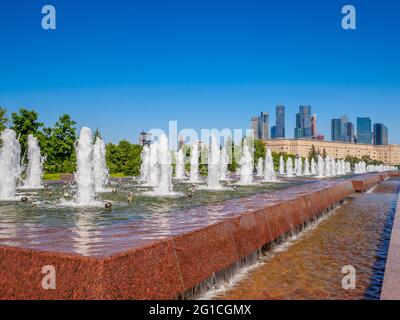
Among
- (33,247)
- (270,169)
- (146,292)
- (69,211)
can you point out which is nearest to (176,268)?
(146,292)

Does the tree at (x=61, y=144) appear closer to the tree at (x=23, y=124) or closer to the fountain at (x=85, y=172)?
the tree at (x=23, y=124)

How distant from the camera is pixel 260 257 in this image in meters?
7.88

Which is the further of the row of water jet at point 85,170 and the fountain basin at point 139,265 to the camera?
the row of water jet at point 85,170

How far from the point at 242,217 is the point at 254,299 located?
1.83 meters

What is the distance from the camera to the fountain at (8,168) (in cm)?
1500

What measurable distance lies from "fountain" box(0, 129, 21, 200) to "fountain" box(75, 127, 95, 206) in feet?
8.84

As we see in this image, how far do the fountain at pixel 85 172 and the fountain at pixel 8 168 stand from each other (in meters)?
2.69

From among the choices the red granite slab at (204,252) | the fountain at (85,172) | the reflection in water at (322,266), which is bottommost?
the reflection in water at (322,266)

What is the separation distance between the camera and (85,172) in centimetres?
1326

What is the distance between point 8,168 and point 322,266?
12.8 meters

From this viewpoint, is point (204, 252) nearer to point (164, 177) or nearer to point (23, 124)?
point (164, 177)

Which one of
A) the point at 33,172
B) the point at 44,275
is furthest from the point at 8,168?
the point at 44,275

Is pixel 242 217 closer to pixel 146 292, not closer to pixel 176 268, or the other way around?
pixel 176 268

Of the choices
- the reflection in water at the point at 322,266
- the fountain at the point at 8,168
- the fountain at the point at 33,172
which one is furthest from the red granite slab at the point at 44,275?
the fountain at the point at 33,172
